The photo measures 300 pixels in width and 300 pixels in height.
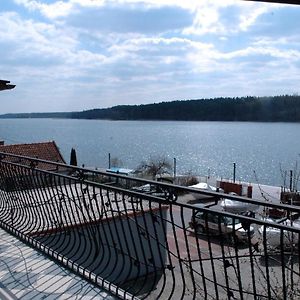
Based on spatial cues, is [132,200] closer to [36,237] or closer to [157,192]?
[157,192]

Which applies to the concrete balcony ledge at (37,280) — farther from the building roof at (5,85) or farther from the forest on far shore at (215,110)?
the forest on far shore at (215,110)

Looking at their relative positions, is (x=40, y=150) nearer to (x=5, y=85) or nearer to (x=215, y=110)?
(x=5, y=85)

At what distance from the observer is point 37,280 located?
301cm

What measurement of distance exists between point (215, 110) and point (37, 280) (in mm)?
65396

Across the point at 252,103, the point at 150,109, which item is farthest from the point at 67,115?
the point at 252,103

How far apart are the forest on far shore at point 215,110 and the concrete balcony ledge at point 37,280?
25.5 m

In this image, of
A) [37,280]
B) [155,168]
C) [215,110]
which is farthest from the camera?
[215,110]

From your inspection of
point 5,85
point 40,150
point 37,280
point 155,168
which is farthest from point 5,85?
point 155,168

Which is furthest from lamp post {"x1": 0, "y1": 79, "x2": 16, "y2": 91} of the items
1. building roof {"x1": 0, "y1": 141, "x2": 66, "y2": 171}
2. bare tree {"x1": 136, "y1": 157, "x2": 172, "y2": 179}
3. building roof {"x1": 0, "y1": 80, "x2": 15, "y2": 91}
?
bare tree {"x1": 136, "y1": 157, "x2": 172, "y2": 179}

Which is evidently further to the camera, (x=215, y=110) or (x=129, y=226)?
(x=215, y=110)

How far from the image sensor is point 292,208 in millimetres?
1729

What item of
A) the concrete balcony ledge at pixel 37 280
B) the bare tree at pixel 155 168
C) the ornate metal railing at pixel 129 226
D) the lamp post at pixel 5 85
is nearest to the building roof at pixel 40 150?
the bare tree at pixel 155 168

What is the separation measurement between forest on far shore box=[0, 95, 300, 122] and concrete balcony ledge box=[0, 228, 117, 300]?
83.5 feet

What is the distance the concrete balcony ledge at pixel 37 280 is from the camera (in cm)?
279
